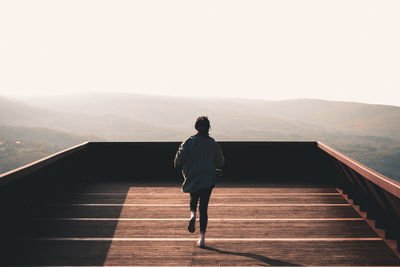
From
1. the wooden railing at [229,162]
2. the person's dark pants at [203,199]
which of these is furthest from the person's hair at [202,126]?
the wooden railing at [229,162]

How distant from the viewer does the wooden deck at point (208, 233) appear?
3525mm

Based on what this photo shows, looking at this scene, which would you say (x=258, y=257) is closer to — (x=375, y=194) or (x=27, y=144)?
(x=375, y=194)

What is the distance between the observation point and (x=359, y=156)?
468 feet

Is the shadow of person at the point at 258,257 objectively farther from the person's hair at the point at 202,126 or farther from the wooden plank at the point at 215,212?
the person's hair at the point at 202,126

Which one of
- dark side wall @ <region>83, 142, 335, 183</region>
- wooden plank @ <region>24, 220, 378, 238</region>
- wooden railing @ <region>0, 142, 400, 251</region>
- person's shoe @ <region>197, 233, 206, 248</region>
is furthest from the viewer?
dark side wall @ <region>83, 142, 335, 183</region>

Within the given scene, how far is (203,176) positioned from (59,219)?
90.8 inches

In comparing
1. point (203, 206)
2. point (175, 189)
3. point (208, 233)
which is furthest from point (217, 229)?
point (175, 189)

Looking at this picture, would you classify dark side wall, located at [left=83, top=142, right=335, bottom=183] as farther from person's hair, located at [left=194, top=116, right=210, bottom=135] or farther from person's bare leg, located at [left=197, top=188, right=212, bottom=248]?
person's hair, located at [left=194, top=116, right=210, bottom=135]

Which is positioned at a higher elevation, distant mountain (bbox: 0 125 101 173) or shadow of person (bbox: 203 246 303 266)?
shadow of person (bbox: 203 246 303 266)

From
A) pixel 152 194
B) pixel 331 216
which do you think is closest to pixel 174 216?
pixel 152 194

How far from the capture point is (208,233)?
4164 millimetres

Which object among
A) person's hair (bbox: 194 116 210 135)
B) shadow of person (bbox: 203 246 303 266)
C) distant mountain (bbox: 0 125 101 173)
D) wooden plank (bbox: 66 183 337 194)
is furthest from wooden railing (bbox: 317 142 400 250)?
distant mountain (bbox: 0 125 101 173)

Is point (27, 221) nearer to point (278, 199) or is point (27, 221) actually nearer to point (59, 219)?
point (59, 219)

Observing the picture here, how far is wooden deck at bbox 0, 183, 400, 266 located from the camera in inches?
139
